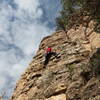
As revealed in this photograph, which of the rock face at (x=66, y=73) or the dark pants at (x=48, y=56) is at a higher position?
the dark pants at (x=48, y=56)

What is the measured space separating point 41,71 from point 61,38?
6.89 m

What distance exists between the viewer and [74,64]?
26.2 metres

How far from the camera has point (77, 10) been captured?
26.6 meters

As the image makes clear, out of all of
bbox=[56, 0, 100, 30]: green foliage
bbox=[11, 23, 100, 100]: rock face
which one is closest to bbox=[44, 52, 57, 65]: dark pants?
bbox=[11, 23, 100, 100]: rock face

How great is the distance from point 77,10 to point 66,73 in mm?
6172

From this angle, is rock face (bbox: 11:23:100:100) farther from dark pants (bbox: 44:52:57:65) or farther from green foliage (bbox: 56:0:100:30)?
green foliage (bbox: 56:0:100:30)

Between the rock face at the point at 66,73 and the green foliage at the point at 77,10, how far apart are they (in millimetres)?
3367

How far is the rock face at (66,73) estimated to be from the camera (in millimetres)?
22047

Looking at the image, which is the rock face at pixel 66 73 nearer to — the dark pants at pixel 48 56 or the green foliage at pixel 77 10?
the dark pants at pixel 48 56

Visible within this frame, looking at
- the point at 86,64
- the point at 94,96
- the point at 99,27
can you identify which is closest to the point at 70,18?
the point at 99,27

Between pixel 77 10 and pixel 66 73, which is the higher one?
pixel 77 10

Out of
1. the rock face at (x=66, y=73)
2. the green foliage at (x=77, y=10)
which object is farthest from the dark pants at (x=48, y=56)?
the green foliage at (x=77, y=10)

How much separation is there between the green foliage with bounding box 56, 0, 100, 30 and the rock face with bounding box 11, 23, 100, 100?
3367 millimetres

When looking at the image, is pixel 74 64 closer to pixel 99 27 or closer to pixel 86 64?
pixel 86 64
